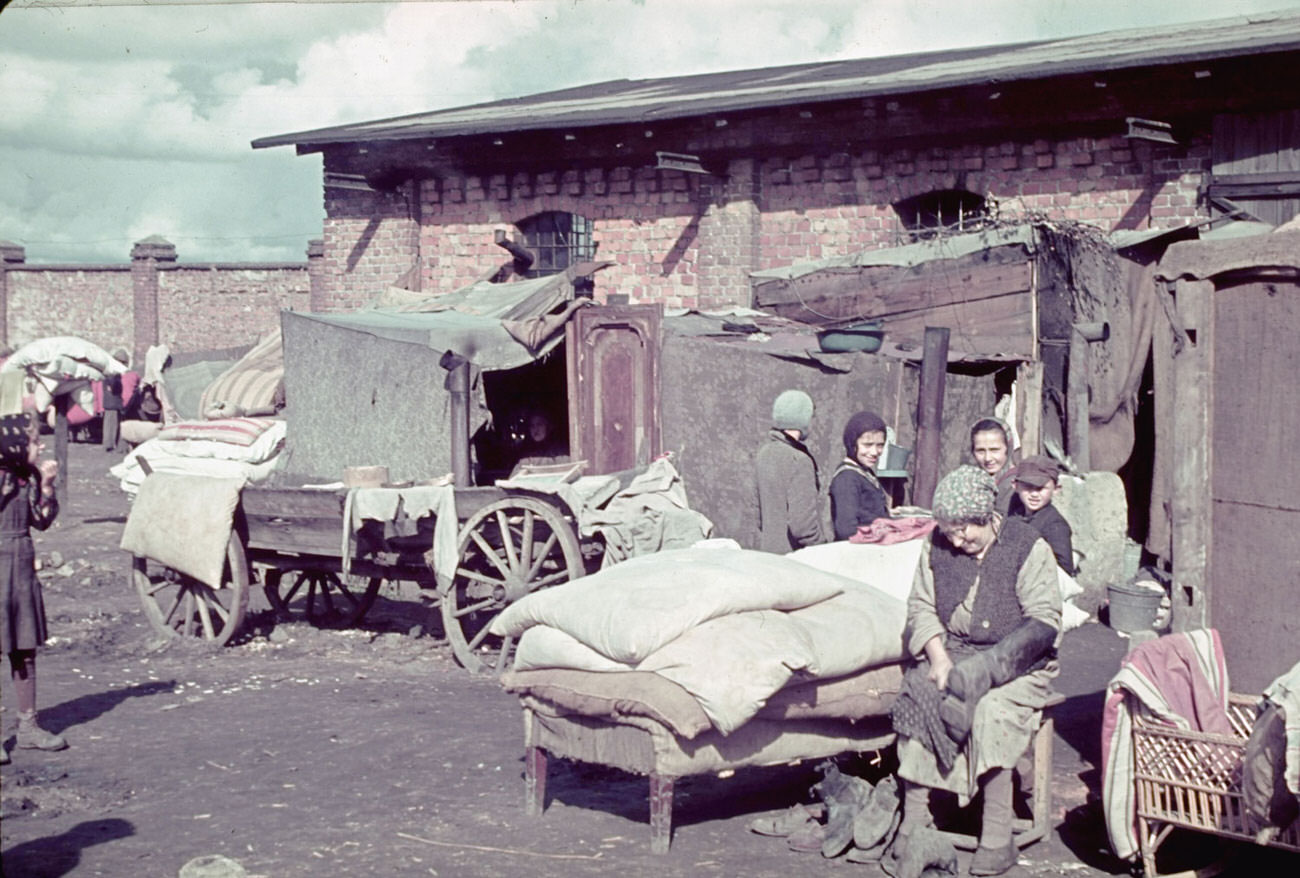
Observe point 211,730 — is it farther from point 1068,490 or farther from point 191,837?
point 1068,490

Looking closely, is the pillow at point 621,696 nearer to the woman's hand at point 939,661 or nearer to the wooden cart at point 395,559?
the woman's hand at point 939,661

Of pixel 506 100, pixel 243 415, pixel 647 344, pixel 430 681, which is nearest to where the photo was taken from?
pixel 430 681

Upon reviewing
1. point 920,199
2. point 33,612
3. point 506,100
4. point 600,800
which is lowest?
point 600,800

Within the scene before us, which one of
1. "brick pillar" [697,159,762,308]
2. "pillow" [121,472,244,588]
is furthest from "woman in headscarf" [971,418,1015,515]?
"brick pillar" [697,159,762,308]

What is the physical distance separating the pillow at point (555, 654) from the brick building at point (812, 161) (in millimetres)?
6587

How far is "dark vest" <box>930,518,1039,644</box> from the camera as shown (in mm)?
5078

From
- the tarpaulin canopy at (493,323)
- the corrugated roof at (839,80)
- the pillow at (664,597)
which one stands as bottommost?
the pillow at (664,597)

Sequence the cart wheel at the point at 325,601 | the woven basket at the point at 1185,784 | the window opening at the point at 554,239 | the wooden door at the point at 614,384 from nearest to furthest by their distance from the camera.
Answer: the woven basket at the point at 1185,784 → the wooden door at the point at 614,384 → the cart wheel at the point at 325,601 → the window opening at the point at 554,239

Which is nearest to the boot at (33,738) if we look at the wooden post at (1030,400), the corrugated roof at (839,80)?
the wooden post at (1030,400)

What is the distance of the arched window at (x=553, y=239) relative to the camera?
1561 cm

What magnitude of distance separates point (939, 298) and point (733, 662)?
650 cm

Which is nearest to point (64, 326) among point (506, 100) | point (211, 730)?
point (506, 100)

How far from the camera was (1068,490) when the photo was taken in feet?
34.4

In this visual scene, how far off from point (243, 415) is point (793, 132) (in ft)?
19.4
